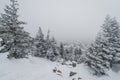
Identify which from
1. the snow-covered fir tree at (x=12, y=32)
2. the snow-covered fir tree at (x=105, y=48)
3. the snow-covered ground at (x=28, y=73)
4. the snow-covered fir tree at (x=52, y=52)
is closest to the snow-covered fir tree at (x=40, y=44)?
the snow-covered fir tree at (x=52, y=52)

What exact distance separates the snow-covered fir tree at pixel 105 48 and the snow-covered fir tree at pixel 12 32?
1280 centimetres

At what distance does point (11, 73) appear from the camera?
1256 centimetres

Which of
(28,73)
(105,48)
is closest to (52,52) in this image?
(105,48)

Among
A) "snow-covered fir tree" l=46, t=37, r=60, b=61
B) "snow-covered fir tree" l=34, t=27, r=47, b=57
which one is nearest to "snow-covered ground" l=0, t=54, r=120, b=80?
"snow-covered fir tree" l=46, t=37, r=60, b=61

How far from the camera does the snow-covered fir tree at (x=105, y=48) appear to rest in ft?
66.6

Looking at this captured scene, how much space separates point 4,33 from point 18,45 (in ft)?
8.58

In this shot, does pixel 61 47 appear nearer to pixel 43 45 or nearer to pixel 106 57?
pixel 43 45

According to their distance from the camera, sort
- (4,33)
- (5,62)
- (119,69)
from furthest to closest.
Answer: (119,69)
(4,33)
(5,62)

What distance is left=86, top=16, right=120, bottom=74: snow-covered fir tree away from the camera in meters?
20.3

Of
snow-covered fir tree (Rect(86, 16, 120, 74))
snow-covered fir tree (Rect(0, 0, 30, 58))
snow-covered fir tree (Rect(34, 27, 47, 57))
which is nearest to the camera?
snow-covered fir tree (Rect(0, 0, 30, 58))

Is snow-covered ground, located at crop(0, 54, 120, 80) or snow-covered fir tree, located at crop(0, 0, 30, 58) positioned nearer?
snow-covered ground, located at crop(0, 54, 120, 80)

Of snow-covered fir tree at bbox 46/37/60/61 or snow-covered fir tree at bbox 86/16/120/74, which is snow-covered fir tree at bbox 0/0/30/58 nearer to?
snow-covered fir tree at bbox 86/16/120/74

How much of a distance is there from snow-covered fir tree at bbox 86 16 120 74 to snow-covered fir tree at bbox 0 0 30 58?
504 inches

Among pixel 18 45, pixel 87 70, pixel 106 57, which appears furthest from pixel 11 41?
pixel 106 57
